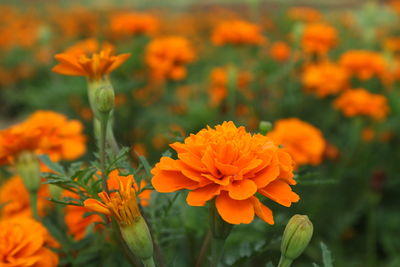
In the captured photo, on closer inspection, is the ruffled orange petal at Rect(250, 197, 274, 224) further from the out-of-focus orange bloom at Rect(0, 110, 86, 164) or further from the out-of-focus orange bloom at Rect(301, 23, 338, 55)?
the out-of-focus orange bloom at Rect(301, 23, 338, 55)

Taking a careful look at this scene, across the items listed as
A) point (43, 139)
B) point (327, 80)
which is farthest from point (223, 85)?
point (43, 139)

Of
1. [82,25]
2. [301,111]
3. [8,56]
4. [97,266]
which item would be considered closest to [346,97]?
[301,111]

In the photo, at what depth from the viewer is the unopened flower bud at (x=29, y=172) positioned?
943 millimetres

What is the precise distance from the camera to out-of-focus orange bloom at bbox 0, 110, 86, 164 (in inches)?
37.2

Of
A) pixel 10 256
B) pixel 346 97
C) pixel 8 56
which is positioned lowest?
pixel 8 56

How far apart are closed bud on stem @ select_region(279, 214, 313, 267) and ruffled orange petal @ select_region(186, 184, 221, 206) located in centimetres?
13

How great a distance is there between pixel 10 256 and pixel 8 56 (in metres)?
4.16

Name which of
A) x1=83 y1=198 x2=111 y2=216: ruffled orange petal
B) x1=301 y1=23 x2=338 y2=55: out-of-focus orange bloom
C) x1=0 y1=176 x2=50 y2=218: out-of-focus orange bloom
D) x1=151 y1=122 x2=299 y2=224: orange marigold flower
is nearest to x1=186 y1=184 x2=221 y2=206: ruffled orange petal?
x1=151 y1=122 x2=299 y2=224: orange marigold flower

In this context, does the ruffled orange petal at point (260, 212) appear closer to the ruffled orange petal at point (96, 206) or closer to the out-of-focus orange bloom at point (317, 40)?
the ruffled orange petal at point (96, 206)

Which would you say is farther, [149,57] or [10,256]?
[149,57]

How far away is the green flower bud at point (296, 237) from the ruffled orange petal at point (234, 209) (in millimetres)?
98

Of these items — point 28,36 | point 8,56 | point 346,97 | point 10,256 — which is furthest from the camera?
point 28,36

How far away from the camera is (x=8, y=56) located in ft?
14.7

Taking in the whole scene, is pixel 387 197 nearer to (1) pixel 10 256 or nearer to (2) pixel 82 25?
(1) pixel 10 256
